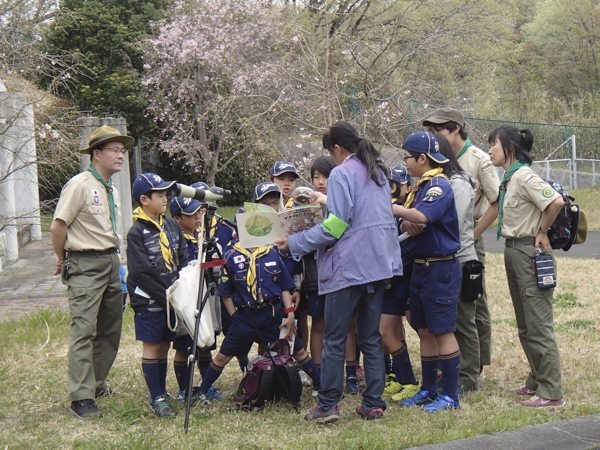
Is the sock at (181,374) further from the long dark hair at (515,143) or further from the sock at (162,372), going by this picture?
the long dark hair at (515,143)

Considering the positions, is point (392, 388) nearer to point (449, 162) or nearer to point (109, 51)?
point (449, 162)

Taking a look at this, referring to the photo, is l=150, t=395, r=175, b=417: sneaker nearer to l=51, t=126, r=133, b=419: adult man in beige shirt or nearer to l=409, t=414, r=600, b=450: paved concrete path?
l=51, t=126, r=133, b=419: adult man in beige shirt

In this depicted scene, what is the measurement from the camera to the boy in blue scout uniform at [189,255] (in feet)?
16.1

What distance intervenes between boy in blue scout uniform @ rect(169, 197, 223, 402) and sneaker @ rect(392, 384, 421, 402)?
1378 millimetres

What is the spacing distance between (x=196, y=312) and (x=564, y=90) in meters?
41.7

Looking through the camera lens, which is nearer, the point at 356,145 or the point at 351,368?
the point at 356,145

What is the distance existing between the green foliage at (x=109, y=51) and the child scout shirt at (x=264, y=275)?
17.0 meters

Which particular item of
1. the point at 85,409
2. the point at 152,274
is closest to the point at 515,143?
the point at 152,274

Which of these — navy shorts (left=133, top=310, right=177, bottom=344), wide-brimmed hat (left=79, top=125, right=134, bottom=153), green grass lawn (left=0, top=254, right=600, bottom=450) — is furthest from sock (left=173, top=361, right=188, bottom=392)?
wide-brimmed hat (left=79, top=125, right=134, bottom=153)

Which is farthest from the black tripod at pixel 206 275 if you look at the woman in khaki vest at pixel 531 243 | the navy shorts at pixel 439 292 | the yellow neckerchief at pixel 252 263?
the woman in khaki vest at pixel 531 243

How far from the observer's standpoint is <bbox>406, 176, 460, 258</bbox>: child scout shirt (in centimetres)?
432

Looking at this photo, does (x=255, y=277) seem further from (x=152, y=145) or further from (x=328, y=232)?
(x=152, y=145)

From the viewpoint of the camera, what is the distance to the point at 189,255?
540cm

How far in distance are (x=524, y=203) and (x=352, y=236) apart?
1391mm
